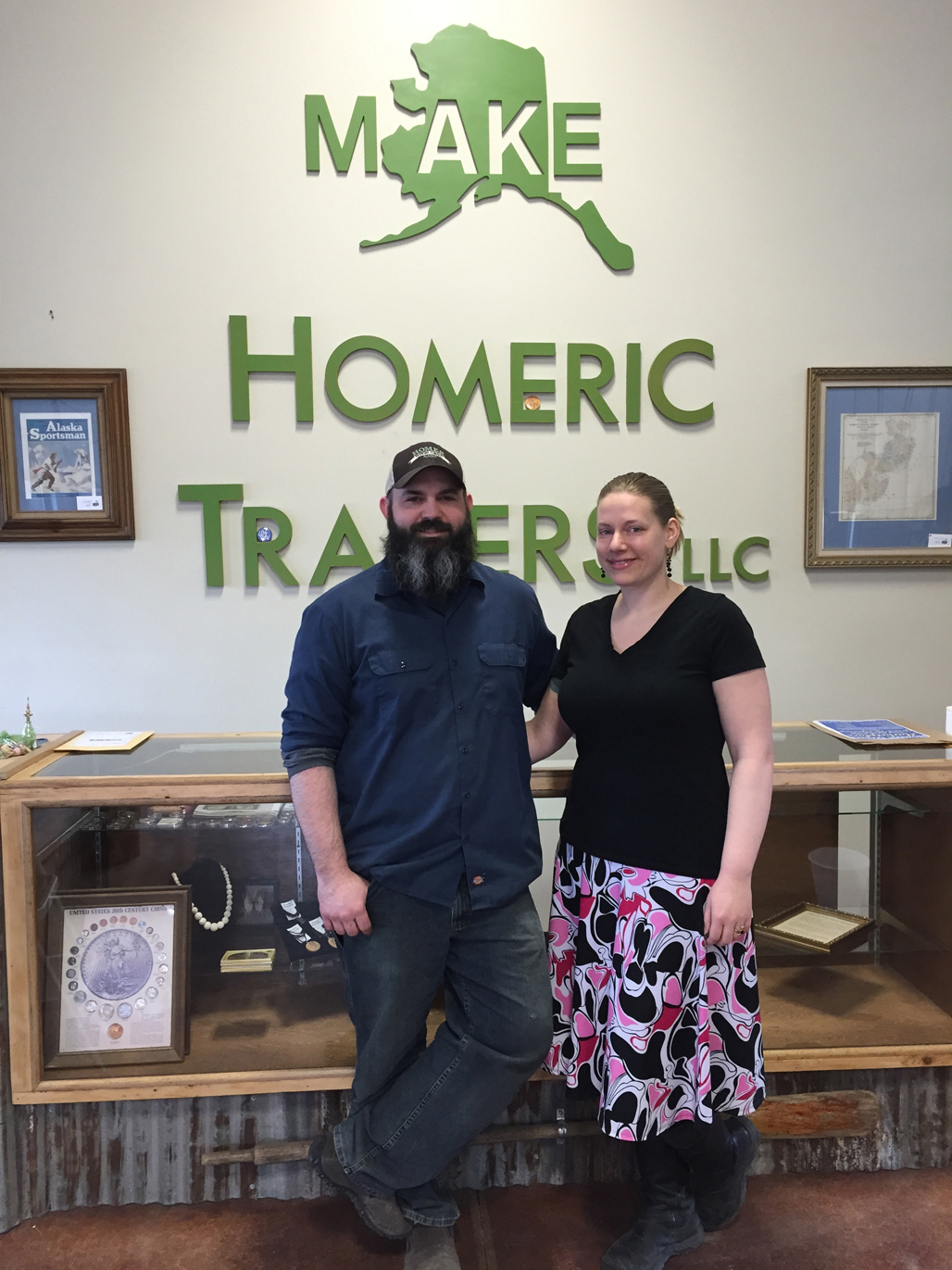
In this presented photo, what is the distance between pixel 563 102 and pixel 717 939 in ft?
7.61

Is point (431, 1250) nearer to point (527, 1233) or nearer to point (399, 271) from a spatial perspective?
point (527, 1233)

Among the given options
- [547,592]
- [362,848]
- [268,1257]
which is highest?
[547,592]

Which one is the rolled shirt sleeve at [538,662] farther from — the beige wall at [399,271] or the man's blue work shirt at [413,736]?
the beige wall at [399,271]

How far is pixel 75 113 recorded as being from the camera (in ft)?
8.07

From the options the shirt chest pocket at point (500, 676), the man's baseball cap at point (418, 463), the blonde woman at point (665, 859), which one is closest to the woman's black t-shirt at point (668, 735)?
the blonde woman at point (665, 859)

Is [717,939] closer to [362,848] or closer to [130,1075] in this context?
[362,848]

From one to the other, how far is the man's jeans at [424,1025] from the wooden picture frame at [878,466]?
1657mm

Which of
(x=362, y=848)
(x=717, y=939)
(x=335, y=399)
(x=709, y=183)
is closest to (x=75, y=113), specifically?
(x=335, y=399)

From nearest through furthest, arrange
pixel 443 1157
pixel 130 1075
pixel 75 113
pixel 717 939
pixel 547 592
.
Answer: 1. pixel 717 939
2. pixel 443 1157
3. pixel 130 1075
4. pixel 75 113
5. pixel 547 592

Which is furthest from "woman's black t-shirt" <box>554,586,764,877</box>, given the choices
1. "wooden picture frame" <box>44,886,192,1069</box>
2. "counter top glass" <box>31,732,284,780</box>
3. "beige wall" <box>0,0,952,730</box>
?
"beige wall" <box>0,0,952,730</box>

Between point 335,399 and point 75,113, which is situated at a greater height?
point 75,113

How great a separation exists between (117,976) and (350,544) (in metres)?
1.31

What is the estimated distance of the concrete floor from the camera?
5.64 ft

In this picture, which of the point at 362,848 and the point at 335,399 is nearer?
the point at 362,848
